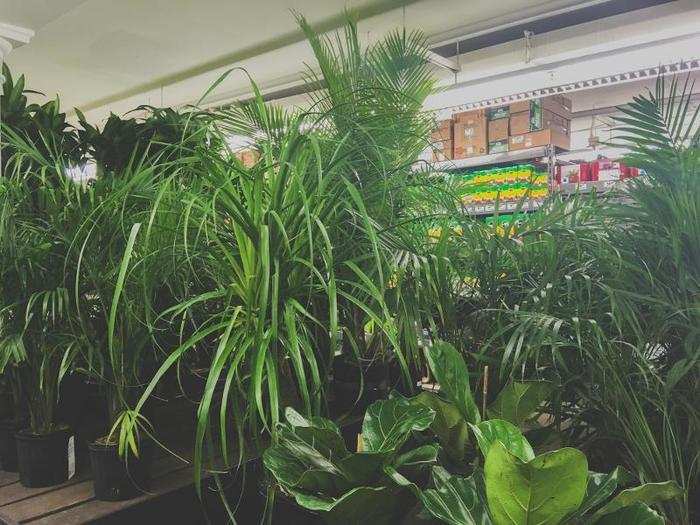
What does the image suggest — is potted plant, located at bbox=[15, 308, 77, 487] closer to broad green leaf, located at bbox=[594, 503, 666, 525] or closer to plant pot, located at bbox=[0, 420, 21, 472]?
plant pot, located at bbox=[0, 420, 21, 472]

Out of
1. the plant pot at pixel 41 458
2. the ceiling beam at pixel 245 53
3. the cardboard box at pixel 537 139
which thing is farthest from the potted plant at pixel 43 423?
the cardboard box at pixel 537 139

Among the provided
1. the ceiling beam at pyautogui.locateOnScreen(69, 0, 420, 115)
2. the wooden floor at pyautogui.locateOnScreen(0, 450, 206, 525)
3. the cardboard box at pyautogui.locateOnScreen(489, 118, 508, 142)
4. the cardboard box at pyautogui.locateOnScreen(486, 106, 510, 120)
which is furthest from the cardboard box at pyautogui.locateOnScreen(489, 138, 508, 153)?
the wooden floor at pyautogui.locateOnScreen(0, 450, 206, 525)

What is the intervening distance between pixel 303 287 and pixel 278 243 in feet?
0.44

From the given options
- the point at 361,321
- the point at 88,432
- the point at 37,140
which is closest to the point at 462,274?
the point at 361,321

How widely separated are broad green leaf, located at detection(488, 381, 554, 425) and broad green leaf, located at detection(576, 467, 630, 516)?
0.79ft

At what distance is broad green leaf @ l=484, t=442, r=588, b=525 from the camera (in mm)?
836

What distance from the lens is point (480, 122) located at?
4891mm

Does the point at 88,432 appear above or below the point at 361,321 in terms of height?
below

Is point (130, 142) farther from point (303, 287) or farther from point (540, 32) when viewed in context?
point (540, 32)

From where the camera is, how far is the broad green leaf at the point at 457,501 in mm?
902

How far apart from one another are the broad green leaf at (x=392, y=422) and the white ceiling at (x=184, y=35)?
9.08 ft

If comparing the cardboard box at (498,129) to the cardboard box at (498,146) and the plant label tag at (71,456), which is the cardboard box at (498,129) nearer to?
the cardboard box at (498,146)

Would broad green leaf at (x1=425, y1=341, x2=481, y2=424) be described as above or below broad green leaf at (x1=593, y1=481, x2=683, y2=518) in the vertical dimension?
above

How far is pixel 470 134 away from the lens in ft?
16.3
